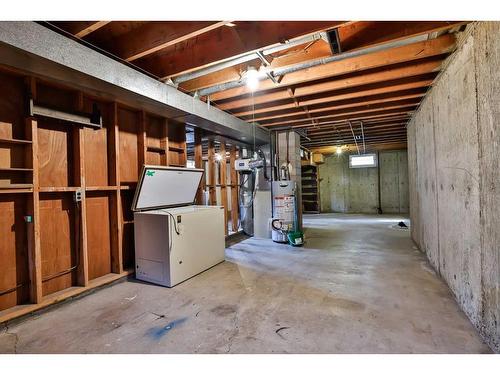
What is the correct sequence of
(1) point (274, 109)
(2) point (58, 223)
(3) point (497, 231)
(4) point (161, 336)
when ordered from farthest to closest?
(1) point (274, 109)
(2) point (58, 223)
(4) point (161, 336)
(3) point (497, 231)

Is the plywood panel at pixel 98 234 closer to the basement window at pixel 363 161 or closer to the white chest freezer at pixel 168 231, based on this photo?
the white chest freezer at pixel 168 231

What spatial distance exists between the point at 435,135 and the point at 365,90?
100cm

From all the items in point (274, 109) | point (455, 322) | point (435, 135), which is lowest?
point (455, 322)

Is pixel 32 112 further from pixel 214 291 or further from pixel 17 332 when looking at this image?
pixel 214 291

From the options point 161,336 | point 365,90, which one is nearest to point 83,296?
point 161,336

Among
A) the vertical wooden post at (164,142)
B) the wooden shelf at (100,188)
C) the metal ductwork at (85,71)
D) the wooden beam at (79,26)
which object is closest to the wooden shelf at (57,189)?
the wooden shelf at (100,188)

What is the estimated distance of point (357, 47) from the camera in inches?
82.5

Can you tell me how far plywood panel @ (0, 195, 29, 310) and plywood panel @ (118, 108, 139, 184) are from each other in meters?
1.01

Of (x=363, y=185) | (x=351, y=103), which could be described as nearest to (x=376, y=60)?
(x=351, y=103)

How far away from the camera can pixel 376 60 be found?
95.7 inches

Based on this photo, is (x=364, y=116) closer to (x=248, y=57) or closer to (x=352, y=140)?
(x=352, y=140)

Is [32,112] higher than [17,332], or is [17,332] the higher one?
[32,112]

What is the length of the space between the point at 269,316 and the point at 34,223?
6.92 ft

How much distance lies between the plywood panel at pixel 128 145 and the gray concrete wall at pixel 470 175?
131 inches
